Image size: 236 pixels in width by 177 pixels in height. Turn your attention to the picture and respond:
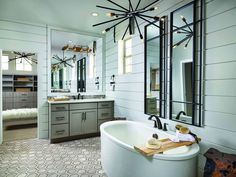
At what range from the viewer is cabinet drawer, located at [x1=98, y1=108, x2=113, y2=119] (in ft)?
14.0

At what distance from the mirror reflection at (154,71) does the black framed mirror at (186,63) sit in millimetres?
245

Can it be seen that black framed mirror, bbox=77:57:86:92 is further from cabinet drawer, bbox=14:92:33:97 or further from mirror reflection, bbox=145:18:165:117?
cabinet drawer, bbox=14:92:33:97

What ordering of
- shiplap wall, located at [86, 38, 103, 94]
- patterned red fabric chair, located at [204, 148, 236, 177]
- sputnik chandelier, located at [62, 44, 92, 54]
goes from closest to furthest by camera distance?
patterned red fabric chair, located at [204, 148, 236, 177] → sputnik chandelier, located at [62, 44, 92, 54] → shiplap wall, located at [86, 38, 103, 94]

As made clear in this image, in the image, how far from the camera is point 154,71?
2.99 meters

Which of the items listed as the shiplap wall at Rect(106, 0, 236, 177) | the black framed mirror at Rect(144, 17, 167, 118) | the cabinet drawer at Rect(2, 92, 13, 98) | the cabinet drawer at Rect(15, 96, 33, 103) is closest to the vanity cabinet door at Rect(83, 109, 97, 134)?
the black framed mirror at Rect(144, 17, 167, 118)

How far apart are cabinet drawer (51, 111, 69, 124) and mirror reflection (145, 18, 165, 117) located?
1893 mm

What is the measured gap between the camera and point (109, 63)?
4609 millimetres

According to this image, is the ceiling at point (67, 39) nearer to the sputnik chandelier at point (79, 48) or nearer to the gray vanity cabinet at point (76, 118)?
the sputnik chandelier at point (79, 48)

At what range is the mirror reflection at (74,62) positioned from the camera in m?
4.28

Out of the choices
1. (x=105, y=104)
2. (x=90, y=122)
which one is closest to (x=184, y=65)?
(x=105, y=104)

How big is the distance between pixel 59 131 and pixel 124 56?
2.34m

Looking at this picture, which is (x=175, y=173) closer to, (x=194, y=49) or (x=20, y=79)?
(x=194, y=49)

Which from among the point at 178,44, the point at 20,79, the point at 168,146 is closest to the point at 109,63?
the point at 178,44

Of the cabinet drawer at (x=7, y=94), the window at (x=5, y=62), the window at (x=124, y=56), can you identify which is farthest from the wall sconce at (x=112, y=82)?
the cabinet drawer at (x=7, y=94)
